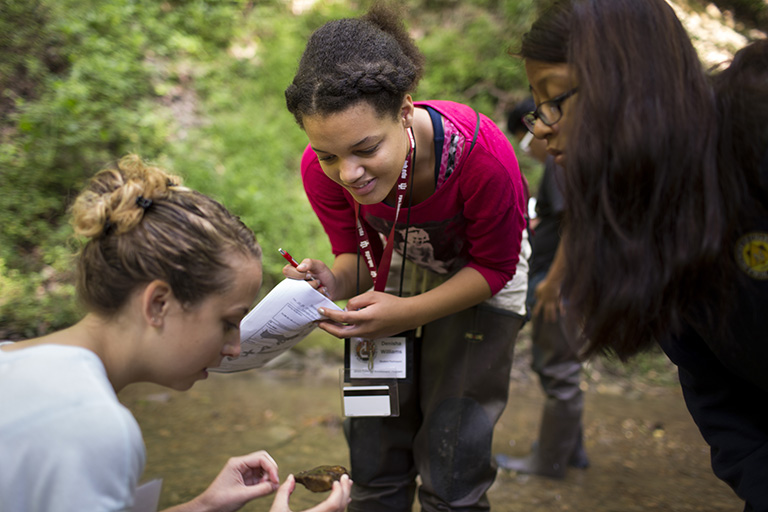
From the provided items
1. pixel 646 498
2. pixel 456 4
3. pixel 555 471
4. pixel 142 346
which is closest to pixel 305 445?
pixel 555 471

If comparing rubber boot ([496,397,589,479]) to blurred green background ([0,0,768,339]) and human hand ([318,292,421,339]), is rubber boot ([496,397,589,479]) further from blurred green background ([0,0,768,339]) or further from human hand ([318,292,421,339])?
blurred green background ([0,0,768,339])

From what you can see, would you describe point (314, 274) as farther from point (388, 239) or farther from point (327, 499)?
point (327, 499)

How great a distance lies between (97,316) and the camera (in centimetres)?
134

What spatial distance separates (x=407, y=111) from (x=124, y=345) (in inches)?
37.9

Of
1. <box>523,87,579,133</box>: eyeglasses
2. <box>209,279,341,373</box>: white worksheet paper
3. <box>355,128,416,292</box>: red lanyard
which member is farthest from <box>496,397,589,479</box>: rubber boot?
<box>523,87,579,133</box>: eyeglasses

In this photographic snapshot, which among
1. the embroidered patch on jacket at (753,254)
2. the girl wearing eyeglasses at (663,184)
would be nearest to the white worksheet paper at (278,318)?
the girl wearing eyeglasses at (663,184)

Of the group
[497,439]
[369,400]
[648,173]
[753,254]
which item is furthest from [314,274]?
[497,439]

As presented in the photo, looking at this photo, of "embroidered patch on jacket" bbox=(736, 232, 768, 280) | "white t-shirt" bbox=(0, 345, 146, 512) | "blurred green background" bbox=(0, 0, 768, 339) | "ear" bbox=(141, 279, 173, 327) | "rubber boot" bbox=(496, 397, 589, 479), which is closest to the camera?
"white t-shirt" bbox=(0, 345, 146, 512)

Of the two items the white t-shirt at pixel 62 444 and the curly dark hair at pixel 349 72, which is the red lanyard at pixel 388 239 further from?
the white t-shirt at pixel 62 444

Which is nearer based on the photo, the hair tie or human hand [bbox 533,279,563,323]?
the hair tie

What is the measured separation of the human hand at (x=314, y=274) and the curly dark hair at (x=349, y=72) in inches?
17.1

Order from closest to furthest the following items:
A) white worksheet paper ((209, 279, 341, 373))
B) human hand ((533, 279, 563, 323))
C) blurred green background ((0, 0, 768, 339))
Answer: white worksheet paper ((209, 279, 341, 373))
human hand ((533, 279, 563, 323))
blurred green background ((0, 0, 768, 339))

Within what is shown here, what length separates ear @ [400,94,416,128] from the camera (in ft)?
5.57

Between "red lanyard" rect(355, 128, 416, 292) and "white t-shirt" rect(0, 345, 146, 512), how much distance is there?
2.86 feet
